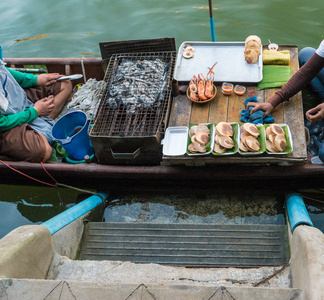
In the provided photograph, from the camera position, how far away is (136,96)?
4.16 m

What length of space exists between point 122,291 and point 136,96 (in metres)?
2.33

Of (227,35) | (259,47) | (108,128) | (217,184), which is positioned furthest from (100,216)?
(227,35)

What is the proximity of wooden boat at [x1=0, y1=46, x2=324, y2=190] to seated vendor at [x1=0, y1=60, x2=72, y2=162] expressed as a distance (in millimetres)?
185

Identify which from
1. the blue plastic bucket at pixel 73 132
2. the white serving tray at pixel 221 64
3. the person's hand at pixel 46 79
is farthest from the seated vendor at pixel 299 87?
the person's hand at pixel 46 79

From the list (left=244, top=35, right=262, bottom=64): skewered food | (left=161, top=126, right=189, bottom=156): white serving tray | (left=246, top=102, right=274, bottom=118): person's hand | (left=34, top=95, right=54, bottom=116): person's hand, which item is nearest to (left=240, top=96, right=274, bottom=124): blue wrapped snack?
(left=246, top=102, right=274, bottom=118): person's hand

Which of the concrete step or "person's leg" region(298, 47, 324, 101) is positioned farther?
"person's leg" region(298, 47, 324, 101)

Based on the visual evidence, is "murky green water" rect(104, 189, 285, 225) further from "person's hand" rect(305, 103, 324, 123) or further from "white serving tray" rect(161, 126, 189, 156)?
"person's hand" rect(305, 103, 324, 123)

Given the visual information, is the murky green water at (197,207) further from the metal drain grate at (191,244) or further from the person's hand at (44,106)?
the person's hand at (44,106)

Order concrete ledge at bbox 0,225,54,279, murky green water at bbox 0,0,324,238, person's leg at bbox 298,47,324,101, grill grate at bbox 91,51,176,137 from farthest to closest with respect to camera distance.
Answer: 1. murky green water at bbox 0,0,324,238
2. person's leg at bbox 298,47,324,101
3. grill grate at bbox 91,51,176,137
4. concrete ledge at bbox 0,225,54,279

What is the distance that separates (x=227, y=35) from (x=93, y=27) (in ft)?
9.13

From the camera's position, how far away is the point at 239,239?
347 centimetres

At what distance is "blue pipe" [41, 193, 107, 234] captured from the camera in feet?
11.5

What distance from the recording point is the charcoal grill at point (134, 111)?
385 centimetres

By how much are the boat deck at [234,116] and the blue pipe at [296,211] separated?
0.46 meters
